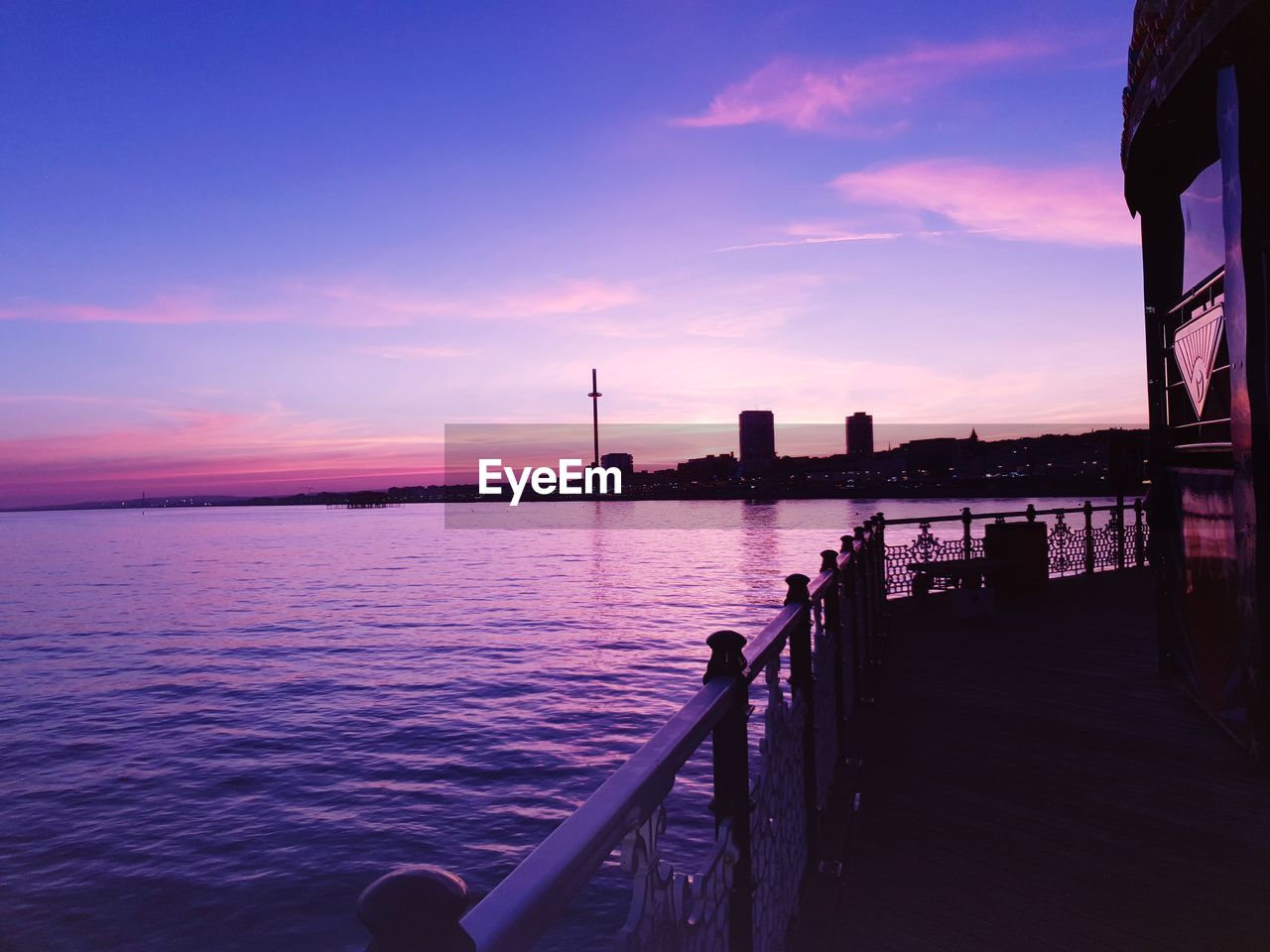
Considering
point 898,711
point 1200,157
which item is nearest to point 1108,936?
point 898,711

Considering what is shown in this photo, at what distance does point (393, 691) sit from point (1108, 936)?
17151 millimetres

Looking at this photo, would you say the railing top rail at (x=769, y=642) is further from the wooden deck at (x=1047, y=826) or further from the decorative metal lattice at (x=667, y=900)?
the wooden deck at (x=1047, y=826)

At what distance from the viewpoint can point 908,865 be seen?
4250 mm

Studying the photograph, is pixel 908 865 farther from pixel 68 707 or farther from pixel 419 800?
pixel 68 707

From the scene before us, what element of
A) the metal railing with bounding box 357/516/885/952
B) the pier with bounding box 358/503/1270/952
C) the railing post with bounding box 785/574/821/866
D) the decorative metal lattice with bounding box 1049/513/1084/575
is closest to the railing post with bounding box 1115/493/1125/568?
the decorative metal lattice with bounding box 1049/513/1084/575

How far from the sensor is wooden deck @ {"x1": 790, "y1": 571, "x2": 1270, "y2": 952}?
3.66 metres

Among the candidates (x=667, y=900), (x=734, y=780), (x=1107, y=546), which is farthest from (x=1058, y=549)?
(x=667, y=900)

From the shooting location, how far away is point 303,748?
575 inches

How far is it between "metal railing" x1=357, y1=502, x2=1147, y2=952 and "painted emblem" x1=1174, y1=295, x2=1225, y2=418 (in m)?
3.42

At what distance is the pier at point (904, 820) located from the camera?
154cm

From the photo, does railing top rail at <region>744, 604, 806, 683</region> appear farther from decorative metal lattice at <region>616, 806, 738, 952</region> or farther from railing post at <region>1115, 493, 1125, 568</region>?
railing post at <region>1115, 493, 1125, 568</region>

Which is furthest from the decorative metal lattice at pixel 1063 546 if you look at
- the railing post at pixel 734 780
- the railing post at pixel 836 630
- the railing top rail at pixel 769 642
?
the railing post at pixel 734 780

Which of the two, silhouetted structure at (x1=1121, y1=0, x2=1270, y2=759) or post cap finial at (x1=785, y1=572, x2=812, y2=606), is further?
silhouetted structure at (x1=1121, y1=0, x2=1270, y2=759)

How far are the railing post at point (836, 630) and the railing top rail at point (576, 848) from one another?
3.21 meters
